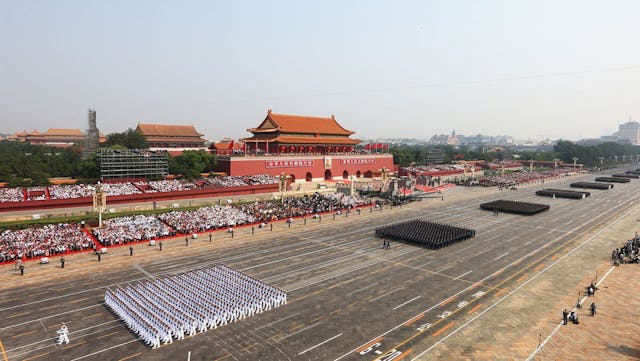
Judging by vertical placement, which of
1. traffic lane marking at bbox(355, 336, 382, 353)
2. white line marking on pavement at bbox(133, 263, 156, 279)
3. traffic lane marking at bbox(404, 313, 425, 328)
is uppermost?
traffic lane marking at bbox(404, 313, 425, 328)

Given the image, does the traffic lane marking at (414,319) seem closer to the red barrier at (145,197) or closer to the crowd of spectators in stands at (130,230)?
the crowd of spectators in stands at (130,230)

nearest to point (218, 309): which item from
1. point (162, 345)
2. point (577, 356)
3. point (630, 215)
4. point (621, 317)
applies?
point (162, 345)

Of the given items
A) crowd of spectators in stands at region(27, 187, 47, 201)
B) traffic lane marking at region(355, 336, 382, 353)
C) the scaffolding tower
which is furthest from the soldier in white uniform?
the scaffolding tower

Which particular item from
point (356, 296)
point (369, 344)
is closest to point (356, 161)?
point (356, 296)

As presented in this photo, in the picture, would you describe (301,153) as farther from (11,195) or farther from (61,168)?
(11,195)

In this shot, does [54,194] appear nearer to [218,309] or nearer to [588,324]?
[218,309]

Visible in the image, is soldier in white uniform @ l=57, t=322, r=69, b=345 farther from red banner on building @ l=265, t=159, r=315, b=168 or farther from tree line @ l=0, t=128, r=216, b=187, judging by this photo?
red banner on building @ l=265, t=159, r=315, b=168

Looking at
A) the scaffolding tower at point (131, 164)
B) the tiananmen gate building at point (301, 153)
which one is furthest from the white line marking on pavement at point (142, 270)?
the tiananmen gate building at point (301, 153)
